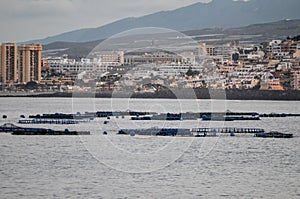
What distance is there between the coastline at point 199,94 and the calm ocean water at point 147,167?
66625mm

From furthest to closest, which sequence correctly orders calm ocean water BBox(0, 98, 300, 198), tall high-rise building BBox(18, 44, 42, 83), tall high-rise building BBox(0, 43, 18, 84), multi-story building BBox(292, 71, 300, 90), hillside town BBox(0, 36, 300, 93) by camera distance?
tall high-rise building BBox(0, 43, 18, 84) < tall high-rise building BBox(18, 44, 42, 83) < hillside town BBox(0, 36, 300, 93) < multi-story building BBox(292, 71, 300, 90) < calm ocean water BBox(0, 98, 300, 198)

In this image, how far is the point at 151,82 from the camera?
12394 cm

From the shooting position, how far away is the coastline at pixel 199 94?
105 m

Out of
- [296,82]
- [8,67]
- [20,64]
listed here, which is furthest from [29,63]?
[296,82]

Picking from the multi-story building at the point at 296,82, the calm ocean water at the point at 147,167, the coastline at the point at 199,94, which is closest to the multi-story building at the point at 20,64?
the coastline at the point at 199,94

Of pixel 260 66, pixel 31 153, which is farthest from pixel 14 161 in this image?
pixel 260 66

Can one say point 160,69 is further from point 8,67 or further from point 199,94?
point 8,67

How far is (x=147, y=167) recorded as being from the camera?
87.4 feet

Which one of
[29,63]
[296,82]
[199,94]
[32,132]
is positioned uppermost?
[29,63]

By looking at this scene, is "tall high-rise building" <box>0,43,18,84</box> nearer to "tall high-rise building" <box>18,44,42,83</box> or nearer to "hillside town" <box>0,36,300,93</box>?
"hillside town" <box>0,36,300,93</box>

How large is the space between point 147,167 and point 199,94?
90990 mm

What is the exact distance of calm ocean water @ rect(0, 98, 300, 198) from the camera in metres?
21.5

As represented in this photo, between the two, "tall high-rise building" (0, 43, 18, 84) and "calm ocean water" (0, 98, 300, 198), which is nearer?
"calm ocean water" (0, 98, 300, 198)

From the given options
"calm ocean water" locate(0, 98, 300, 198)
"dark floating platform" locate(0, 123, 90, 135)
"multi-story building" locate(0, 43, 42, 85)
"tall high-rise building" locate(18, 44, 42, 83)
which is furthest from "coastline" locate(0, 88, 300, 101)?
"dark floating platform" locate(0, 123, 90, 135)
